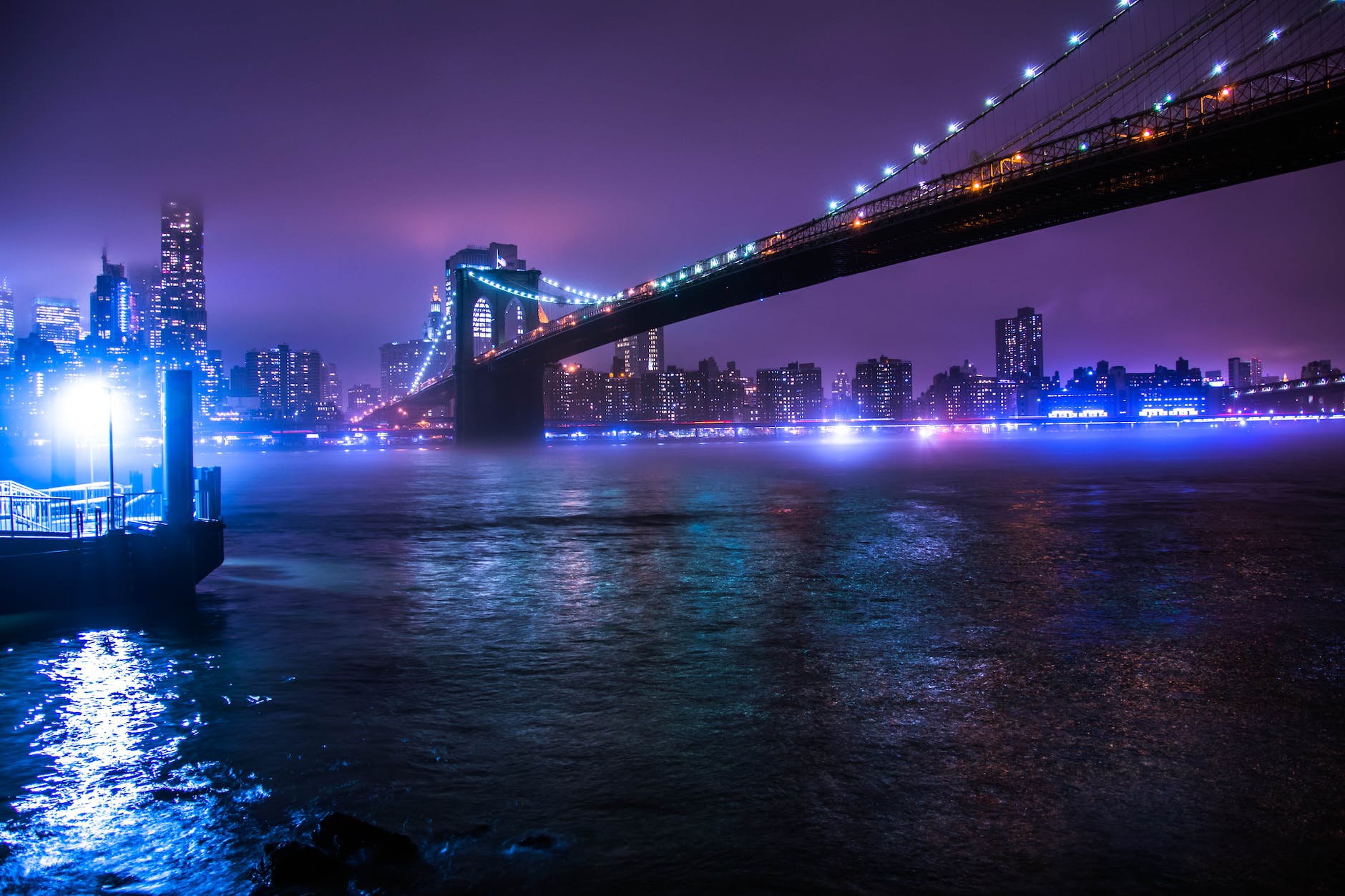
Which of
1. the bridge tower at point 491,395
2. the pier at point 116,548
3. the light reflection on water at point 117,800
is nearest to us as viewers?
the light reflection on water at point 117,800

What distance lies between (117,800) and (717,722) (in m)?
4.02

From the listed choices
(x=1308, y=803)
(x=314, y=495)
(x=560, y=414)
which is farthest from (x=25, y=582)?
(x=560, y=414)

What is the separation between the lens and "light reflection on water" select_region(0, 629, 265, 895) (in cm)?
475

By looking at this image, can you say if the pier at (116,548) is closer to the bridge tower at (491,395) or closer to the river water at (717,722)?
the river water at (717,722)

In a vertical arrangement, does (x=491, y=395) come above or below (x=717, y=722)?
above

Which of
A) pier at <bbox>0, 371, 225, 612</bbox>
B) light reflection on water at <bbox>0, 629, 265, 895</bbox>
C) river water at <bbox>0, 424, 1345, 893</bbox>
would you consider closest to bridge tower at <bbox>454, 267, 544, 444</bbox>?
river water at <bbox>0, 424, 1345, 893</bbox>

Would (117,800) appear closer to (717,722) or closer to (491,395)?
(717,722)

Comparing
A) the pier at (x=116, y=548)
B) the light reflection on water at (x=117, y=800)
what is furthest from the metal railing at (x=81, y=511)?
the light reflection on water at (x=117, y=800)

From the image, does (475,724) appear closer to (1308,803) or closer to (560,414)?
(1308,803)

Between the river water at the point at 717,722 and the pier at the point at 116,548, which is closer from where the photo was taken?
the river water at the point at 717,722

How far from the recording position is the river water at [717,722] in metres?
4.78

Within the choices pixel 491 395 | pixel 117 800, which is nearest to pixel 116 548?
pixel 117 800

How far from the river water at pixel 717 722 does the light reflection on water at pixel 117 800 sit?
0.03 m

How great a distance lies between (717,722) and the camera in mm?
6898
